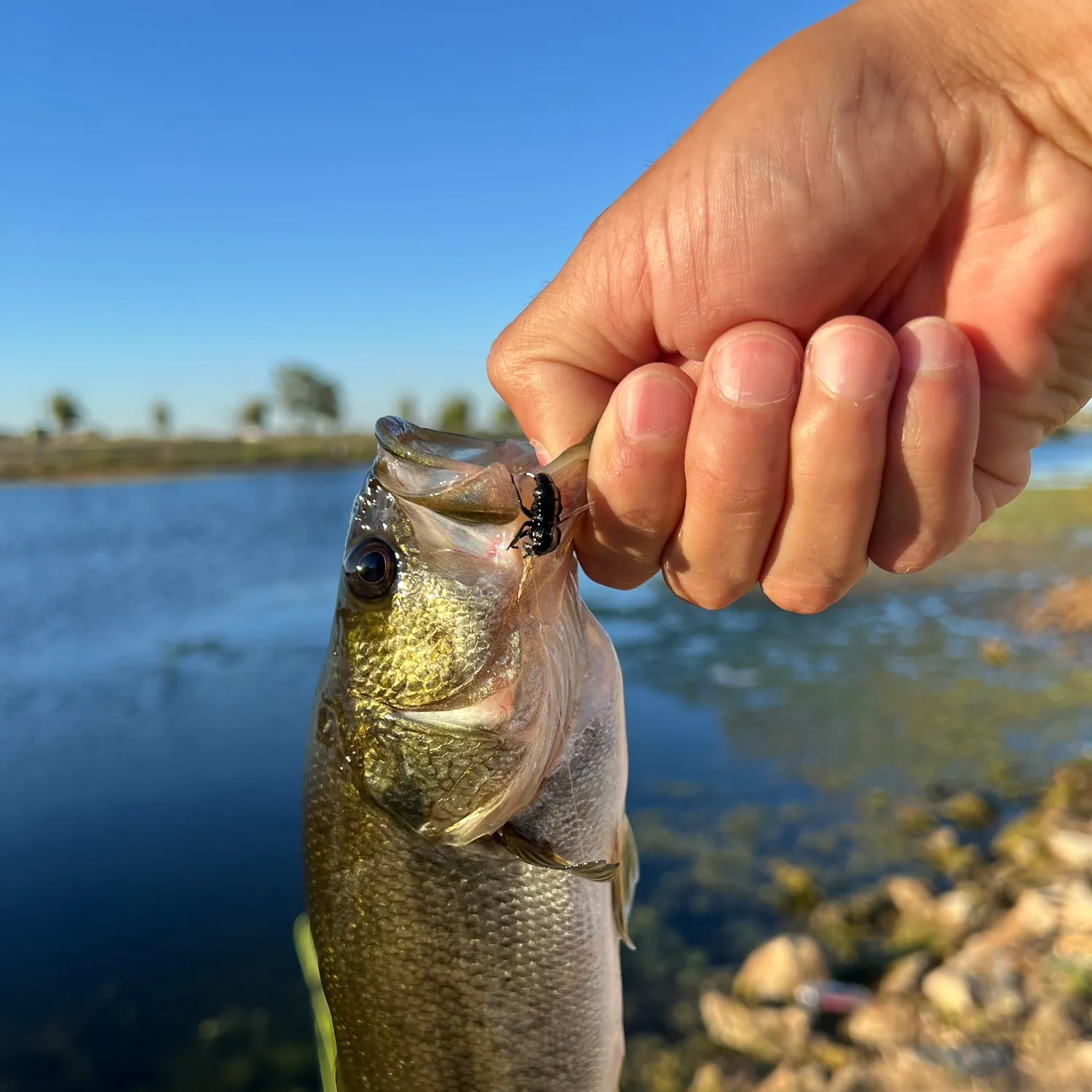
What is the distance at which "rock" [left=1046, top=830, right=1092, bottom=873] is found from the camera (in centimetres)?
634

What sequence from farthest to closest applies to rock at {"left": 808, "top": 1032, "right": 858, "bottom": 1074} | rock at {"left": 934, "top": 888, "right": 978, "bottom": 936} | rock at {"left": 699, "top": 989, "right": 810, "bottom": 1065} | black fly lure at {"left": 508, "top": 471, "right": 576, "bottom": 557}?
rock at {"left": 934, "top": 888, "right": 978, "bottom": 936}
rock at {"left": 699, "top": 989, "right": 810, "bottom": 1065}
rock at {"left": 808, "top": 1032, "right": 858, "bottom": 1074}
black fly lure at {"left": 508, "top": 471, "right": 576, "bottom": 557}

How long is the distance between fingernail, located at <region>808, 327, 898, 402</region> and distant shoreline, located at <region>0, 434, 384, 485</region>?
62.2m

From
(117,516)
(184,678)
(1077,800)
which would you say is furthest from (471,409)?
(1077,800)

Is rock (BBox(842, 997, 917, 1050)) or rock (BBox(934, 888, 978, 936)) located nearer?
rock (BBox(842, 997, 917, 1050))

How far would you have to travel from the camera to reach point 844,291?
216 centimetres

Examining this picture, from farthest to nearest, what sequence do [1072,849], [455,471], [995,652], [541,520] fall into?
[995,652]
[1072,849]
[455,471]
[541,520]

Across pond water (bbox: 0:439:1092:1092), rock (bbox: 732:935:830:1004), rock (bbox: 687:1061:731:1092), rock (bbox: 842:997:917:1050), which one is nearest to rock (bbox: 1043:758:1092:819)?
pond water (bbox: 0:439:1092:1092)

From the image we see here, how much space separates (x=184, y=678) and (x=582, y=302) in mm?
13024

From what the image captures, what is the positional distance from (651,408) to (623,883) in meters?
1.47

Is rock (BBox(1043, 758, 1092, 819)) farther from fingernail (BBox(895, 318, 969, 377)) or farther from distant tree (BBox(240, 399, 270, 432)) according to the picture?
distant tree (BBox(240, 399, 270, 432))

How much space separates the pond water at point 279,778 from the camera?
20.9 ft

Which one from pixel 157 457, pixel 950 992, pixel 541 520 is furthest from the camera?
pixel 157 457

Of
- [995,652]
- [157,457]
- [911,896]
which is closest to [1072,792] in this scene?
[911,896]

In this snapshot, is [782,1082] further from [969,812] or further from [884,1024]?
[969,812]
